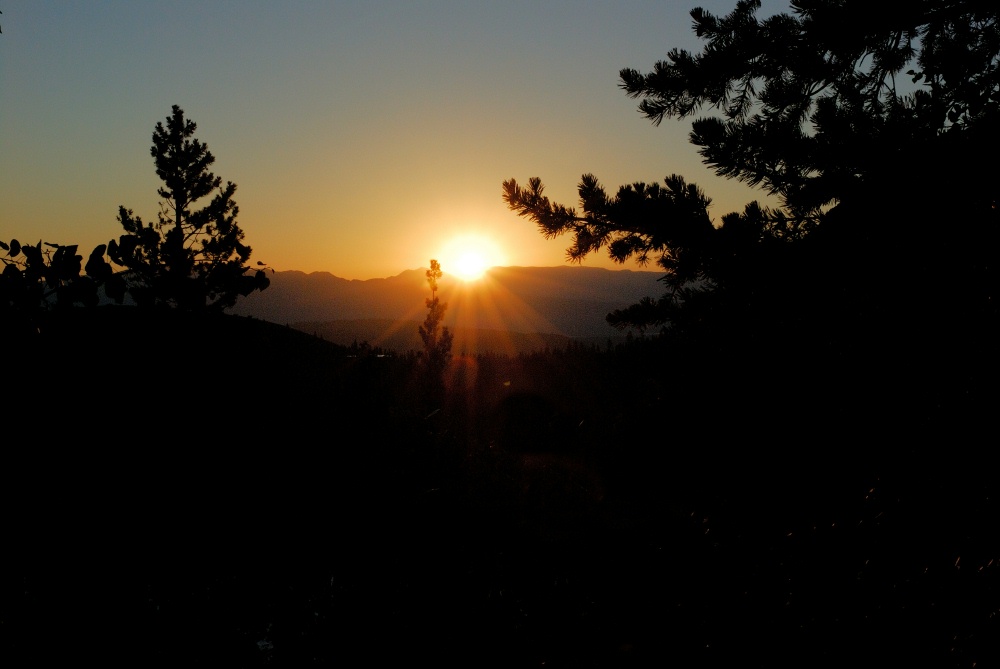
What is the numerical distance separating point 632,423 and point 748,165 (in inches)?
200

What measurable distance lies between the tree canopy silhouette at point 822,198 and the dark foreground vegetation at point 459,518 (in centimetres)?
49

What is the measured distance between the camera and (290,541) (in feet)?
15.6

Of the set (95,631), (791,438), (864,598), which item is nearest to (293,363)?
(95,631)

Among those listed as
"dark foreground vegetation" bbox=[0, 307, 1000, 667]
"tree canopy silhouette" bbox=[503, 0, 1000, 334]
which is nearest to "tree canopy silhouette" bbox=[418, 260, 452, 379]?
"dark foreground vegetation" bbox=[0, 307, 1000, 667]

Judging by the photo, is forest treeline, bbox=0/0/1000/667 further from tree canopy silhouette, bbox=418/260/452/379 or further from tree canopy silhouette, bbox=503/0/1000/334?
tree canopy silhouette, bbox=418/260/452/379

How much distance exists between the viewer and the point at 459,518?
18.1 feet

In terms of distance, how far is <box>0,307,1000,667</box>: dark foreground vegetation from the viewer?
10.7ft

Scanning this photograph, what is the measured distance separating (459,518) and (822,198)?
3.76 metres

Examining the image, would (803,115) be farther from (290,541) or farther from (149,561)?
(149,561)

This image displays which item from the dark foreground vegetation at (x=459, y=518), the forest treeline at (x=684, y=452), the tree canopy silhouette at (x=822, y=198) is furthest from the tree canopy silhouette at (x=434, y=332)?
the tree canopy silhouette at (x=822, y=198)

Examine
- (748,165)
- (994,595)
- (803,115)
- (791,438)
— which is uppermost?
(803,115)

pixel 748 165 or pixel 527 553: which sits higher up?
pixel 748 165

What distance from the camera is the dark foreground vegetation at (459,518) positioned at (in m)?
3.27

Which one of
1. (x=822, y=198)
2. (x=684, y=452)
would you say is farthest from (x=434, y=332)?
(x=822, y=198)
